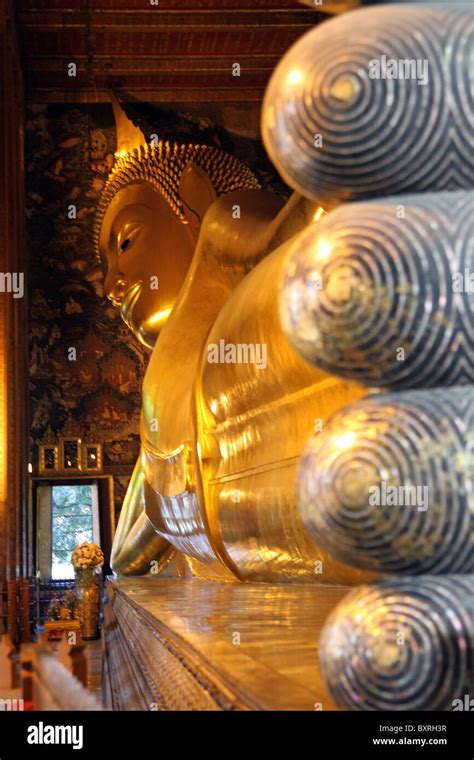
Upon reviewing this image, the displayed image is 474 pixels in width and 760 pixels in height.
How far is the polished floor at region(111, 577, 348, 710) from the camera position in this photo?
735 millimetres

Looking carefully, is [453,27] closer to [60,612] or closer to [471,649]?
[471,649]

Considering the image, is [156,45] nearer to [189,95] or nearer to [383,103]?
[189,95]

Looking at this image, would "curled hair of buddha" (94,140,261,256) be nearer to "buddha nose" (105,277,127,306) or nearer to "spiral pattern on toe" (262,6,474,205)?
"buddha nose" (105,277,127,306)

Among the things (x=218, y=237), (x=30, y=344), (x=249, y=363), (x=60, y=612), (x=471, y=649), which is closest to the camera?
(x=471, y=649)

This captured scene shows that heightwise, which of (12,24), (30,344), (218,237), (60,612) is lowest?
(60,612)

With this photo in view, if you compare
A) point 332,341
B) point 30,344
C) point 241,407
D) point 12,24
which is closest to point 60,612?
point 30,344

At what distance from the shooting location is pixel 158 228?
3578 mm

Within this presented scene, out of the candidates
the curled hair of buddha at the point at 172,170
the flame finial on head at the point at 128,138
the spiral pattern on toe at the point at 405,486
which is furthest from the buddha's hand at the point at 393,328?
the flame finial on head at the point at 128,138

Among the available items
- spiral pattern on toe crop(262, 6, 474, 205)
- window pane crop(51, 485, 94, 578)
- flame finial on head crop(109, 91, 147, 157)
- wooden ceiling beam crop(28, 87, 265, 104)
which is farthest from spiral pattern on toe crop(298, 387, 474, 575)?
wooden ceiling beam crop(28, 87, 265, 104)

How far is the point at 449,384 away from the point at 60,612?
813 centimetres

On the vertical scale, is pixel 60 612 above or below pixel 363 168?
below

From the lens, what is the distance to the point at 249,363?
6.62ft

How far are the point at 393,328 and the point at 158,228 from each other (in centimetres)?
306

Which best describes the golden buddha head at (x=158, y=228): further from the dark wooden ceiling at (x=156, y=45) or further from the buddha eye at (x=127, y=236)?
the dark wooden ceiling at (x=156, y=45)
